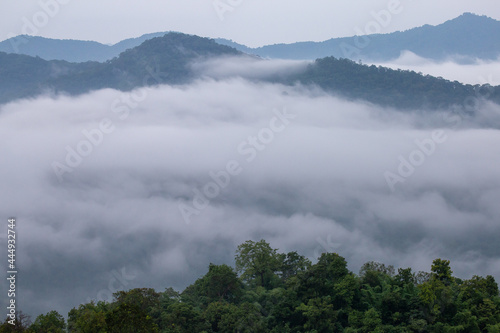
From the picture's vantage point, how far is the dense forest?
3047 cm

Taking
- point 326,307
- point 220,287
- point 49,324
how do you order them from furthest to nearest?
point 220,287 < point 326,307 < point 49,324

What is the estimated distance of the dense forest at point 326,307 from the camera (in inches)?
1200

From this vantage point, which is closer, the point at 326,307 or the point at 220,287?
the point at 326,307

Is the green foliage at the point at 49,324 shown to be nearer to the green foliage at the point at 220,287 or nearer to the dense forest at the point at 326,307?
the dense forest at the point at 326,307

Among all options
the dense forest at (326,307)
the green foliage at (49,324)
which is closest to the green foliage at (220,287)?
the dense forest at (326,307)

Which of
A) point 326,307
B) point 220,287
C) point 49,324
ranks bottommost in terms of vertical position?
point 326,307

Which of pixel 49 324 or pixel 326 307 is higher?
pixel 49 324

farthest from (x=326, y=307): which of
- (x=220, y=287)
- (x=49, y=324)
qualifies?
(x=49, y=324)

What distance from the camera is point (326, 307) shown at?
31.6m

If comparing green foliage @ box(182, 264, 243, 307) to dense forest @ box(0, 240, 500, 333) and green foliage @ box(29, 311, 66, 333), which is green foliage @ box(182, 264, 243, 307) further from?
green foliage @ box(29, 311, 66, 333)

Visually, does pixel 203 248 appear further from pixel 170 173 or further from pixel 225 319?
pixel 225 319

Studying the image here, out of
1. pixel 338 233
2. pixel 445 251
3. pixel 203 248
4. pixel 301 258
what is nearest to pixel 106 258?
pixel 203 248

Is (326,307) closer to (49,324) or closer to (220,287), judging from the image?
(220,287)

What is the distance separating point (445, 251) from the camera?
3981 inches
